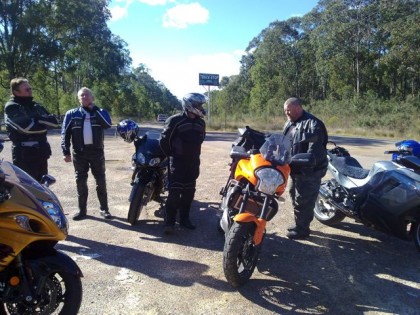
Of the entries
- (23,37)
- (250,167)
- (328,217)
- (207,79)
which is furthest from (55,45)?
(250,167)

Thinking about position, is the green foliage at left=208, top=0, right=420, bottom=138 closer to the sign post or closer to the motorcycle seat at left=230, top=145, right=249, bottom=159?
the sign post

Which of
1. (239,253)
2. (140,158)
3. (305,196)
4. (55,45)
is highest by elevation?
(55,45)

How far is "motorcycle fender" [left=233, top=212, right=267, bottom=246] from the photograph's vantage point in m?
3.47

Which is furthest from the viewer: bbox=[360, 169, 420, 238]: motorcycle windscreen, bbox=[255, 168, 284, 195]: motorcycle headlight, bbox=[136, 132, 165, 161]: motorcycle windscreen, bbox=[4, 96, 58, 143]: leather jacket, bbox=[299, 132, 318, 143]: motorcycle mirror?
→ bbox=[136, 132, 165, 161]: motorcycle windscreen

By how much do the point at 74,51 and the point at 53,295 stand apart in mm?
34084

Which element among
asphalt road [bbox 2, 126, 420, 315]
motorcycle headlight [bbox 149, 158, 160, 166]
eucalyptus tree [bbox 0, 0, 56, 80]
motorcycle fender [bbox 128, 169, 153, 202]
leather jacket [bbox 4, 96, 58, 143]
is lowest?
asphalt road [bbox 2, 126, 420, 315]

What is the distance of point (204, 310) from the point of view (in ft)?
10.4

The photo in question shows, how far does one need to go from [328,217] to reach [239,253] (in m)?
2.22

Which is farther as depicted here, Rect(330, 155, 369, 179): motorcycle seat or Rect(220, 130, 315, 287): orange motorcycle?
Rect(330, 155, 369, 179): motorcycle seat

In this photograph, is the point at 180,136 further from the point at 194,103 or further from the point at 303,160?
the point at 303,160

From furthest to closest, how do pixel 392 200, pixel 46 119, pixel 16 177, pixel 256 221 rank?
pixel 46 119
pixel 392 200
pixel 256 221
pixel 16 177

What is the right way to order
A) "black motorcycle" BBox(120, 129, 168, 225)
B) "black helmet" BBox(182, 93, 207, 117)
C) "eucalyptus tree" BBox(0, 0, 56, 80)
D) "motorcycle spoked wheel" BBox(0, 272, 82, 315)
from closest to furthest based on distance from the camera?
"motorcycle spoked wheel" BBox(0, 272, 82, 315) → "black helmet" BBox(182, 93, 207, 117) → "black motorcycle" BBox(120, 129, 168, 225) → "eucalyptus tree" BBox(0, 0, 56, 80)

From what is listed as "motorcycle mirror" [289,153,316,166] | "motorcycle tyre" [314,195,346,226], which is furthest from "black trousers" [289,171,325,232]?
"motorcycle mirror" [289,153,316,166]

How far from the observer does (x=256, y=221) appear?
354 cm
